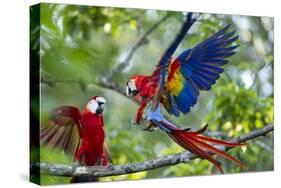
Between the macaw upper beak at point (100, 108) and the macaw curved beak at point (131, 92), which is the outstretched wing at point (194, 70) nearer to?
the macaw curved beak at point (131, 92)

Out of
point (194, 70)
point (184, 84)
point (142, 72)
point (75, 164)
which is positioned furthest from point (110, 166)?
point (194, 70)

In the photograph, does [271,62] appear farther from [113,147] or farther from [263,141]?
[113,147]

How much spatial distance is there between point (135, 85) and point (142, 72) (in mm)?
114

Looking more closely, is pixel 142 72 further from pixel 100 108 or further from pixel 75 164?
pixel 75 164

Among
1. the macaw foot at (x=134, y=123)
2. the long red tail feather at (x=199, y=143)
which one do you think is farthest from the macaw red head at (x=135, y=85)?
the long red tail feather at (x=199, y=143)

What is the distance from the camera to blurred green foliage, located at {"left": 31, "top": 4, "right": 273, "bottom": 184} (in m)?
4.54

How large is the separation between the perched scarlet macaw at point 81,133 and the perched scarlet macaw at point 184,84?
0.33 m

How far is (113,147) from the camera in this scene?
4.74 m

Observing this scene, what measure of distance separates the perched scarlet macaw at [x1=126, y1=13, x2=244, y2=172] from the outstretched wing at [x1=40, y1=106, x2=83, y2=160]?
493mm

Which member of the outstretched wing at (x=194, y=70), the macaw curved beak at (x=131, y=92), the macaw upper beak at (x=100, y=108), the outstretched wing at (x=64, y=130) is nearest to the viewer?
the outstretched wing at (x=64, y=130)

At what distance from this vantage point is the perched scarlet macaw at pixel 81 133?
4.51 meters

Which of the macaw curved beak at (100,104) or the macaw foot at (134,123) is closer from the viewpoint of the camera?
the macaw curved beak at (100,104)

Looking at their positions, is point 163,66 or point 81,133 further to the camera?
point 163,66

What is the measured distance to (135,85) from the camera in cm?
486
